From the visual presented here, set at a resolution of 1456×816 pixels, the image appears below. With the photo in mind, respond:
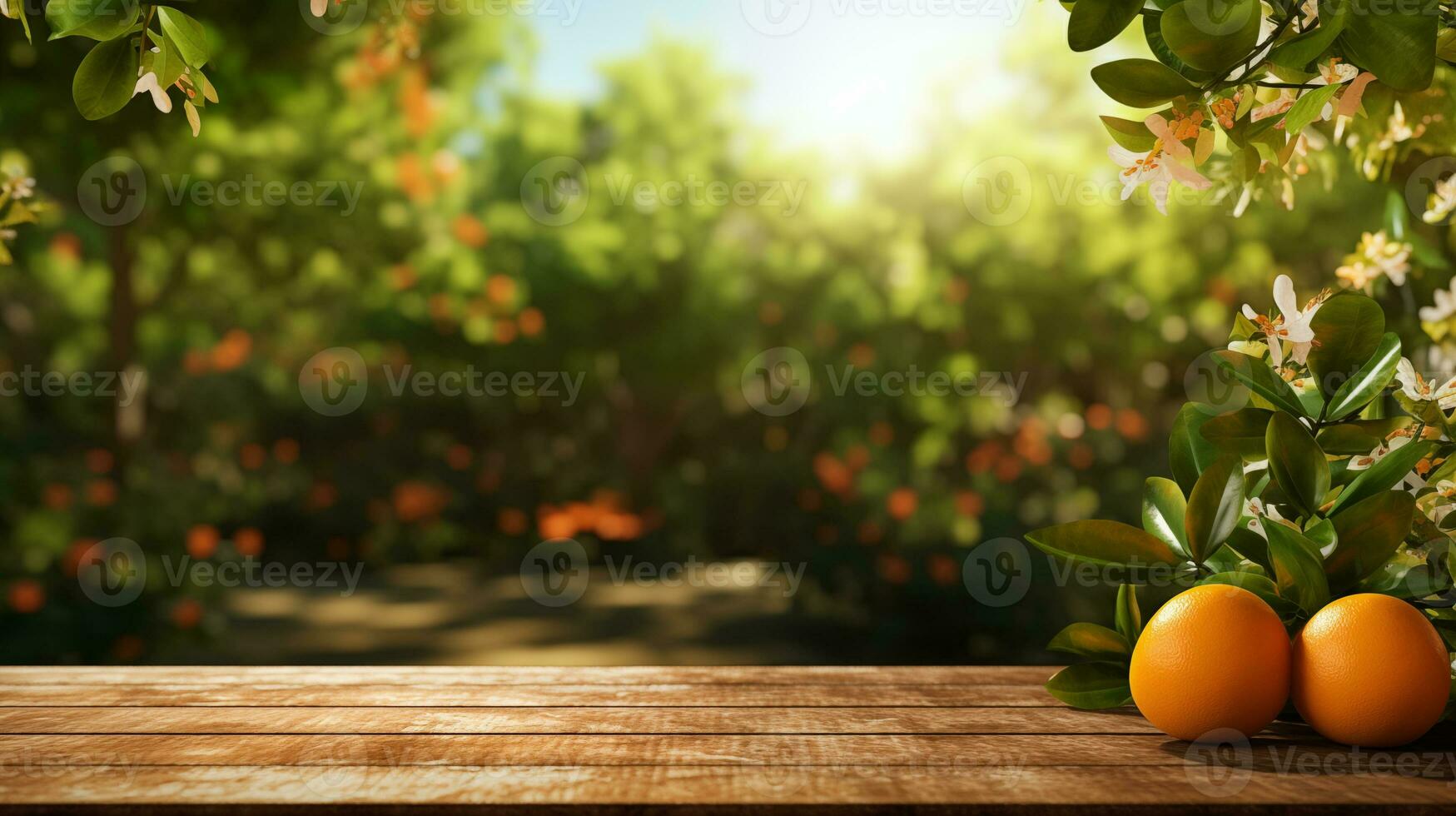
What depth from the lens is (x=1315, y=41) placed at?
100 centimetres

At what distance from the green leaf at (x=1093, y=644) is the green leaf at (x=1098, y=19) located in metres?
0.66

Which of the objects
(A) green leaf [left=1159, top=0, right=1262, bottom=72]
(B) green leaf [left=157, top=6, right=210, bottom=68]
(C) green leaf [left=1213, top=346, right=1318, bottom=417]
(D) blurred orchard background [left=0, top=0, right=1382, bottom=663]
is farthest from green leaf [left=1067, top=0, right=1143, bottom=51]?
(D) blurred orchard background [left=0, top=0, right=1382, bottom=663]

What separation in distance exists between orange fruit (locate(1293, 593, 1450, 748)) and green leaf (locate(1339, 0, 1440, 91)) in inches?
20.1

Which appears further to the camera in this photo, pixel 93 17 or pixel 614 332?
pixel 614 332

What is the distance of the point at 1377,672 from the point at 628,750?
75 cm

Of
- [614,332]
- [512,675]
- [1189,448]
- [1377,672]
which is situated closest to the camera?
[1377,672]

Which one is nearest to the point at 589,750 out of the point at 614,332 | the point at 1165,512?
the point at 1165,512

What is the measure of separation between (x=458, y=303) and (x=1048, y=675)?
417 centimetres

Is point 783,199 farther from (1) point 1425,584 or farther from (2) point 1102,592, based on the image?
(1) point 1425,584

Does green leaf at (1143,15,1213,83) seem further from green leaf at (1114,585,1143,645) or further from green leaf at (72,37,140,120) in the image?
green leaf at (72,37,140,120)

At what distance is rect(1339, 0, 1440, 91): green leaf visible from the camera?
98cm

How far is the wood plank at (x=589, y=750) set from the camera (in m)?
1.03

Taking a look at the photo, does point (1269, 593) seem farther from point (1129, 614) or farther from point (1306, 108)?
point (1306, 108)

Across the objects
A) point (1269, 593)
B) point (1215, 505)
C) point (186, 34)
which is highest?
point (186, 34)
